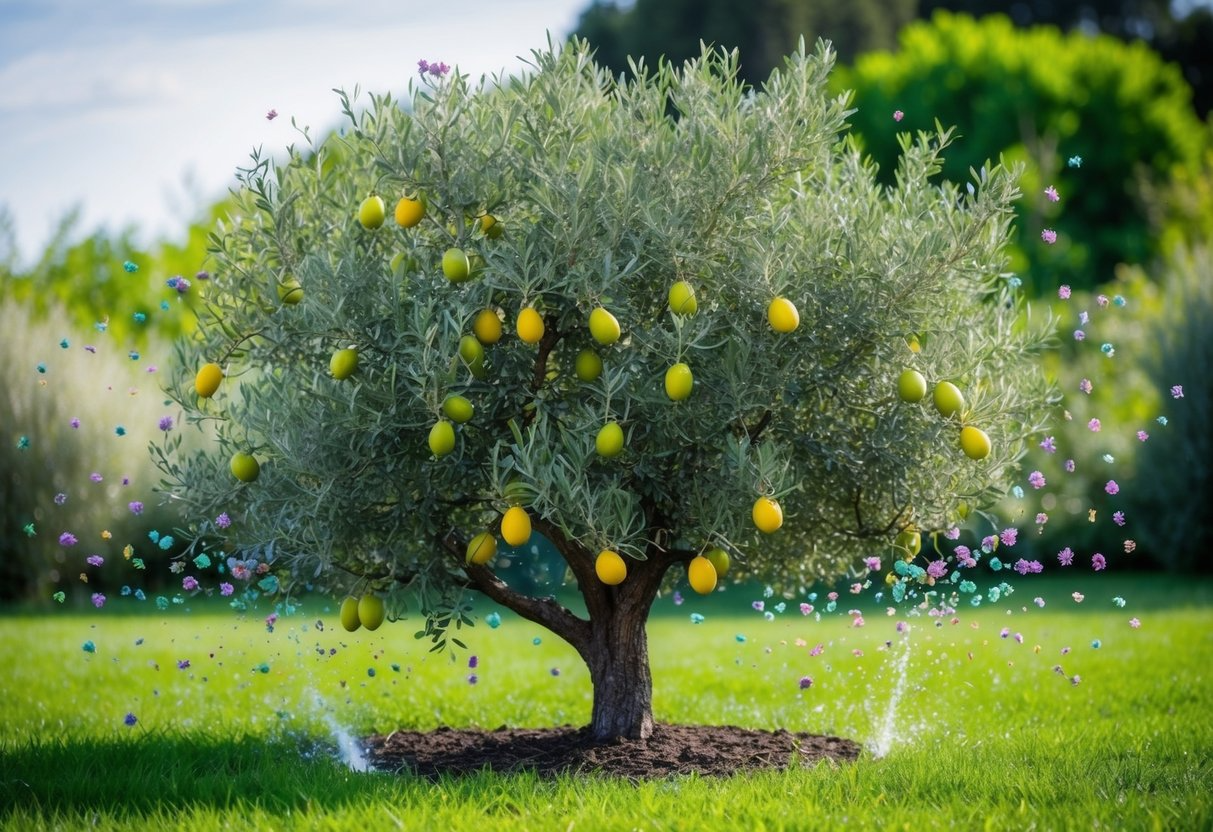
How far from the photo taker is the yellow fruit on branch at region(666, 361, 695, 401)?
542cm

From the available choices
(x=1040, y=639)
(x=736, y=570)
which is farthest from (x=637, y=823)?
(x=1040, y=639)

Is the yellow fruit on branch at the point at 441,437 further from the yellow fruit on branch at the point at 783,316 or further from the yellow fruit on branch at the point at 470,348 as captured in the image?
the yellow fruit on branch at the point at 783,316

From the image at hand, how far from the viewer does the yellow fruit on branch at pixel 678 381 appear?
542cm

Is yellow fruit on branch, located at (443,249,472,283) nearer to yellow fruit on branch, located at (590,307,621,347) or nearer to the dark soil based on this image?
yellow fruit on branch, located at (590,307,621,347)

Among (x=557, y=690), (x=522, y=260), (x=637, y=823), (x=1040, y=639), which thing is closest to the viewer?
(x=637, y=823)

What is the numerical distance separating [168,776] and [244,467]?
1849mm

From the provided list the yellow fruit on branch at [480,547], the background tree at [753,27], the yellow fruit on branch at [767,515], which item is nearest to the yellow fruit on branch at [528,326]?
the yellow fruit on branch at [480,547]

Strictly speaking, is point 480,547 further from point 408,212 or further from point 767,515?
point 408,212

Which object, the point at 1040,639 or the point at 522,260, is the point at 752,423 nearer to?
the point at 522,260

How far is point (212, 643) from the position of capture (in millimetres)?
13219

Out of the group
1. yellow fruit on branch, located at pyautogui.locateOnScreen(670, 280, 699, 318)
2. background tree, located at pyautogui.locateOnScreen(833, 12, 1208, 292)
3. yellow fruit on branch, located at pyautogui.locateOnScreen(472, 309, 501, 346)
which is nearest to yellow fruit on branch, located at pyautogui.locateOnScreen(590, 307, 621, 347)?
yellow fruit on branch, located at pyautogui.locateOnScreen(670, 280, 699, 318)

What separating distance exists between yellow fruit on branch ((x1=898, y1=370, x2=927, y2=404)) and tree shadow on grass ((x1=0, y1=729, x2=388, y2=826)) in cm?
344

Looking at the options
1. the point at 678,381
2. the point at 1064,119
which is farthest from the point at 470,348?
the point at 1064,119

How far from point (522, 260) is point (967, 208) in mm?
2598
